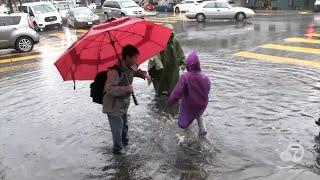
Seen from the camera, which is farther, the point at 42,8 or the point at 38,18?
the point at 42,8

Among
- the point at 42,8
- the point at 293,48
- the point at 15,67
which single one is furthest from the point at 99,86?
the point at 42,8

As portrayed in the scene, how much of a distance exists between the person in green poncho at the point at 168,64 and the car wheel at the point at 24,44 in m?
10.5

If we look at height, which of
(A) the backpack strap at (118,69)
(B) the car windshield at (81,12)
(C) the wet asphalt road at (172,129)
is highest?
(B) the car windshield at (81,12)

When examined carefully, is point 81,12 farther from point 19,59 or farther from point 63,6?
point 19,59

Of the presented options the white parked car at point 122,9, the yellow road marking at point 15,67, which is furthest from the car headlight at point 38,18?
the yellow road marking at point 15,67

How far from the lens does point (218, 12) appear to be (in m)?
28.8

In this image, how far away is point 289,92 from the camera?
395 inches

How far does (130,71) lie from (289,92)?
506 cm

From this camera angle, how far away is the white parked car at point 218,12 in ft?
92.7

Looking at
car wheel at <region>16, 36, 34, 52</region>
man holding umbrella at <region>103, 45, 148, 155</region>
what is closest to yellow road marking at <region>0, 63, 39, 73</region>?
car wheel at <region>16, 36, 34, 52</region>

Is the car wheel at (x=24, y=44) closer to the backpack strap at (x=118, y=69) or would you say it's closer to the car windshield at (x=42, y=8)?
the car windshield at (x=42, y=8)

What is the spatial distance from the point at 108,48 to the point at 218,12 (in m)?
23.2

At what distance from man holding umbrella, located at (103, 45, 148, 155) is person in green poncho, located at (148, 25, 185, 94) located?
118 inches

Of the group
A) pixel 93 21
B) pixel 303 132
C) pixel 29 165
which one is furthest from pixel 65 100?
pixel 93 21
